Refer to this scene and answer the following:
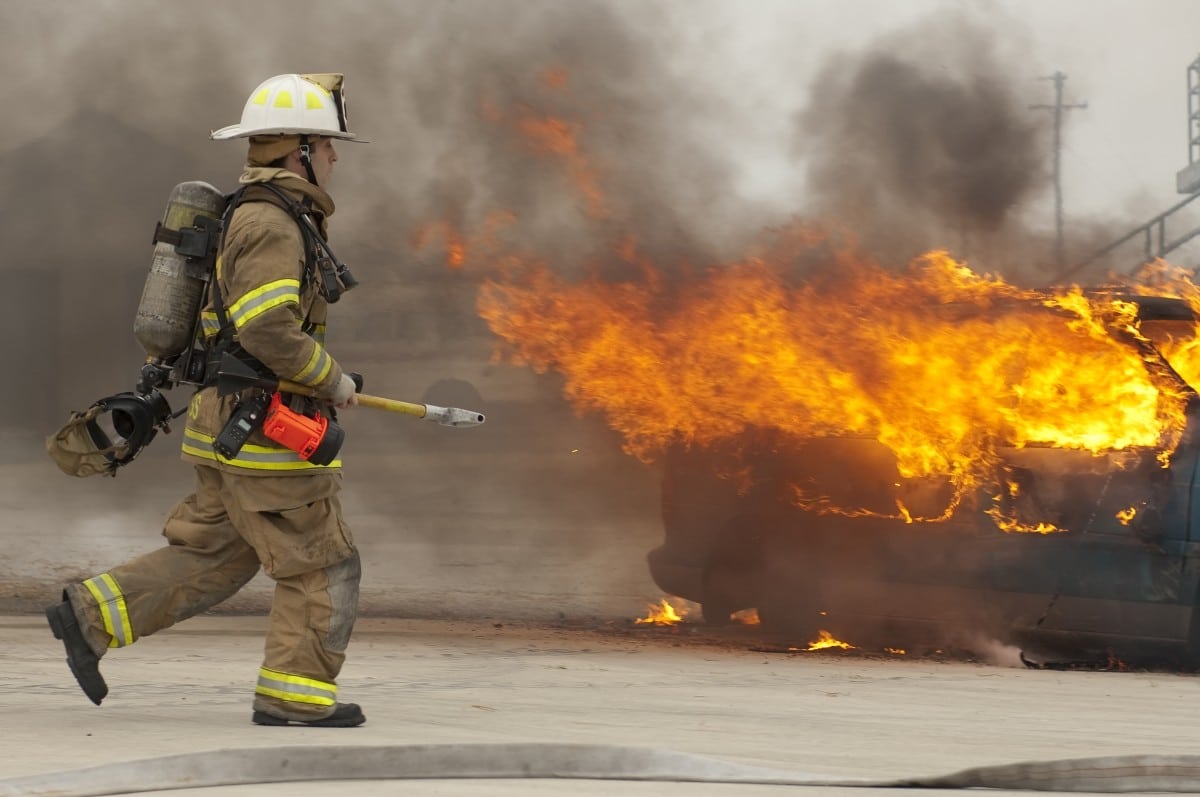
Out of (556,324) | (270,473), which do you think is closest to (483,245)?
(556,324)

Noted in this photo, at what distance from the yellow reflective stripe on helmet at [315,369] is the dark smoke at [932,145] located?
4.36 m

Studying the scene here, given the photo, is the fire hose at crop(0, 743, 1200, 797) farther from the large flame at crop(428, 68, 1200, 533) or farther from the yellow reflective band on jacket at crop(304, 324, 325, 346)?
the large flame at crop(428, 68, 1200, 533)

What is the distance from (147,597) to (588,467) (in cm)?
509

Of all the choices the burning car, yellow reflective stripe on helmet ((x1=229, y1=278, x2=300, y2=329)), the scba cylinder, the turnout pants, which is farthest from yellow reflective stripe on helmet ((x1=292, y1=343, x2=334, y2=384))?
the burning car

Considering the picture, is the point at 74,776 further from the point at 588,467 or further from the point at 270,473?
the point at 588,467

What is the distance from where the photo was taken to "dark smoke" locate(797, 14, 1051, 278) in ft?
28.8

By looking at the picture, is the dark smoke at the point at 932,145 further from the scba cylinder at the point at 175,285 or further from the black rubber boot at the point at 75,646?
the black rubber boot at the point at 75,646

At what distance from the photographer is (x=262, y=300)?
172 inches

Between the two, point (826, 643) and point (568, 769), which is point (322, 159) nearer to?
point (568, 769)

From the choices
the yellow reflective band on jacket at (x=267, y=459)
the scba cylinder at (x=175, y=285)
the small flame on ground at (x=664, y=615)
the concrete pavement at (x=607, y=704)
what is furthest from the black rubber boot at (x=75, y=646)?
the small flame on ground at (x=664, y=615)

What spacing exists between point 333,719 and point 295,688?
0.14 meters

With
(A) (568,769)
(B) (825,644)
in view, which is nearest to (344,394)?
(A) (568,769)

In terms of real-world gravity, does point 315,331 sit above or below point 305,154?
below

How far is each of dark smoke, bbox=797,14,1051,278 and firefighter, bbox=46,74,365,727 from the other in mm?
4305
